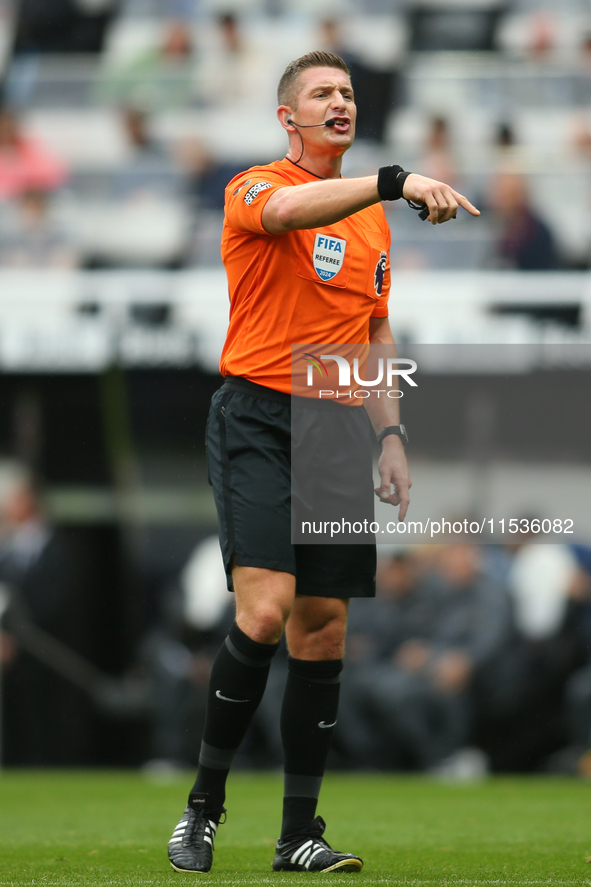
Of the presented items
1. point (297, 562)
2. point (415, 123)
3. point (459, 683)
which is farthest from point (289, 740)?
point (415, 123)

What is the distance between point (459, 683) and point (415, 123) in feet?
16.7

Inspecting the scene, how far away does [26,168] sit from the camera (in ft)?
33.8

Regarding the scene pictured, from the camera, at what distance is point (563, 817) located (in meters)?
5.03

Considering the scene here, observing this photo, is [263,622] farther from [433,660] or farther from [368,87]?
[368,87]

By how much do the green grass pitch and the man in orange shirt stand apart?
0.77 ft

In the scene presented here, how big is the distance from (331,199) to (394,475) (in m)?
0.82

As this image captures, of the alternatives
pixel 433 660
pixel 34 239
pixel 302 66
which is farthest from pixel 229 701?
pixel 34 239

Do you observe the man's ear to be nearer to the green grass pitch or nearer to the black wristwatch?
the black wristwatch

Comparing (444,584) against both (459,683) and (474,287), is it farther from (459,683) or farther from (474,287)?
(474,287)

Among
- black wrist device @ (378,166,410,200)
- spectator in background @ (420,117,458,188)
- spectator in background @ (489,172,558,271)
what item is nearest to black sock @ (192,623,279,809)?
black wrist device @ (378,166,410,200)

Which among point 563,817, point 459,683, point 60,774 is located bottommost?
point 60,774

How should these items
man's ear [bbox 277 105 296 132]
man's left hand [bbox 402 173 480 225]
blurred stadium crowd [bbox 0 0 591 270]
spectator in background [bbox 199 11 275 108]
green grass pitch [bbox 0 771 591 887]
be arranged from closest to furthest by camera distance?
man's left hand [bbox 402 173 480 225] → green grass pitch [bbox 0 771 591 887] → man's ear [bbox 277 105 296 132] → blurred stadium crowd [bbox 0 0 591 270] → spectator in background [bbox 199 11 275 108]

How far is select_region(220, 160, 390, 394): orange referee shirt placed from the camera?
3.30 meters

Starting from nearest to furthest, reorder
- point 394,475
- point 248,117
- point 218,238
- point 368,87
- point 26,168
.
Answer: point 394,475 → point 218,238 → point 26,168 → point 368,87 → point 248,117
